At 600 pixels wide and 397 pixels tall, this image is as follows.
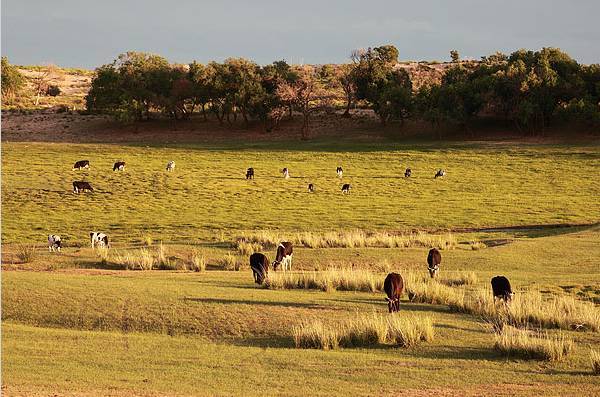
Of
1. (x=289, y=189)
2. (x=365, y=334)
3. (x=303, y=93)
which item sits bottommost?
(x=289, y=189)

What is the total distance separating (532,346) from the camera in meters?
14.9

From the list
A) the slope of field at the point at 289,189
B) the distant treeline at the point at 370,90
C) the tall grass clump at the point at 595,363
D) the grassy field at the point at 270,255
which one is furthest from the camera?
the distant treeline at the point at 370,90

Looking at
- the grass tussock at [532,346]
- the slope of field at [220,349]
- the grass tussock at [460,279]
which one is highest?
the grass tussock at [532,346]

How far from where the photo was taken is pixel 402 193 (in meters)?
51.9

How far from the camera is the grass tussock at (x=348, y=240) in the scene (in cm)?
3266

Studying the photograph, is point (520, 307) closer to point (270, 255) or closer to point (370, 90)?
point (270, 255)

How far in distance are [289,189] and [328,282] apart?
101ft

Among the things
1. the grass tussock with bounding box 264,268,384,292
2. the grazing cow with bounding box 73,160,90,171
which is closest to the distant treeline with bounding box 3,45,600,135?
the grazing cow with bounding box 73,160,90,171

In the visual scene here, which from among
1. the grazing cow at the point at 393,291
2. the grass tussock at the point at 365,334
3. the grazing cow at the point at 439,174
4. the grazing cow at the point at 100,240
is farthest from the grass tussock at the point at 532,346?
the grazing cow at the point at 439,174

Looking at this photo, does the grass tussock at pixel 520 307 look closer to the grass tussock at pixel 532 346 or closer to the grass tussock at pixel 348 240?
the grass tussock at pixel 532 346

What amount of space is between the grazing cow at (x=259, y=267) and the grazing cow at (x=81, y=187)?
93.7 ft

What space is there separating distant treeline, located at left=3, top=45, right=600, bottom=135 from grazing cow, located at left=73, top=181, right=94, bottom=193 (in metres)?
39.0

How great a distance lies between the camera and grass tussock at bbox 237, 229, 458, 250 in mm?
32656

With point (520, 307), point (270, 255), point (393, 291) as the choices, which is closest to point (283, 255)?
point (270, 255)
